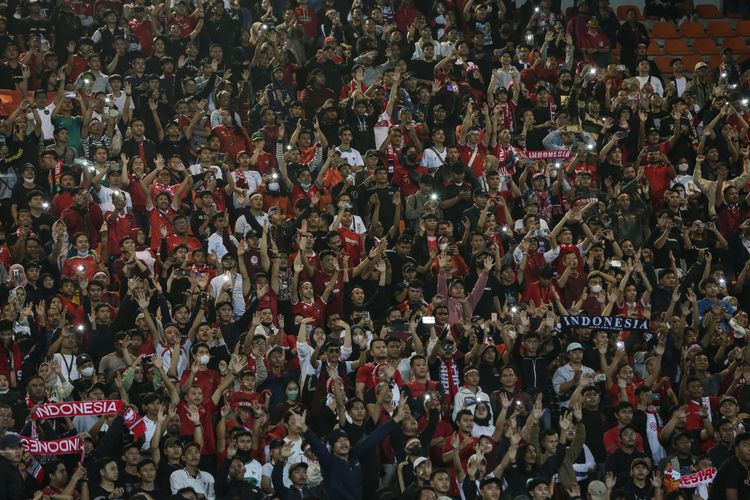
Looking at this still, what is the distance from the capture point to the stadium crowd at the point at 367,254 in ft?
40.0

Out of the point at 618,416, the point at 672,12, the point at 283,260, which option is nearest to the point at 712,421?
the point at 618,416

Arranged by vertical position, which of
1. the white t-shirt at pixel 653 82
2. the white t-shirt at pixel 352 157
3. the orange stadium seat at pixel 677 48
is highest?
the white t-shirt at pixel 352 157

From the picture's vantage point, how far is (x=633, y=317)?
45.2 feet

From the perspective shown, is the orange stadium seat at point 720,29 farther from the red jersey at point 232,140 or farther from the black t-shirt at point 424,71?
the red jersey at point 232,140

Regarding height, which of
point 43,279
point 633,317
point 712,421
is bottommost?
point 712,421

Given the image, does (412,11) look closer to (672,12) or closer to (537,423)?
(672,12)

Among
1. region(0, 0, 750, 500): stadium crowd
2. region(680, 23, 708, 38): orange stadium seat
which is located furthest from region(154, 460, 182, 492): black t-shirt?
region(680, 23, 708, 38): orange stadium seat

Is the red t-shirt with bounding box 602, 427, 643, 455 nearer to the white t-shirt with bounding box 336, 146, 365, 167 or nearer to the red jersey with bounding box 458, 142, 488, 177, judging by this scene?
the red jersey with bounding box 458, 142, 488, 177

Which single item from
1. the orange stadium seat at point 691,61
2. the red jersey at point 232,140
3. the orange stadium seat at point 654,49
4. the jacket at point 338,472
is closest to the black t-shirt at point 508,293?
the jacket at point 338,472

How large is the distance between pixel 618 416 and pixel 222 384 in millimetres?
3563

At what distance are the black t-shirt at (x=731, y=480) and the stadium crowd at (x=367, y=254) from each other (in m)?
0.02

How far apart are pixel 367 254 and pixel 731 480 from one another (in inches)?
174

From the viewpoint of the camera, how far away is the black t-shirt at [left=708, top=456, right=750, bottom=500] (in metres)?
12.4

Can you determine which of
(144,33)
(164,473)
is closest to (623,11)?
(144,33)
